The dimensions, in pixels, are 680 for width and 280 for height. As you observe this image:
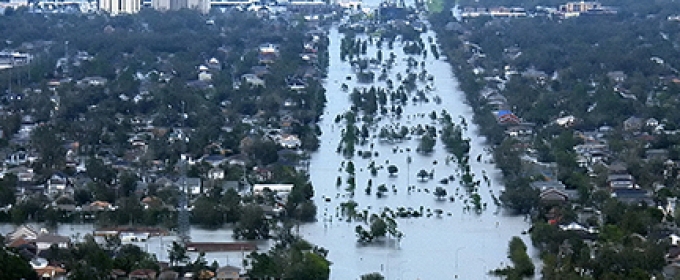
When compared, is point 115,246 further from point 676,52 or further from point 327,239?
point 676,52

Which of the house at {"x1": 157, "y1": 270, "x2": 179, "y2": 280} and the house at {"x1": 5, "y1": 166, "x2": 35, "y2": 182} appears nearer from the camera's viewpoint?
the house at {"x1": 157, "y1": 270, "x2": 179, "y2": 280}

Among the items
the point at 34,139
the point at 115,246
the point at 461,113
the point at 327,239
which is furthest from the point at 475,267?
the point at 461,113

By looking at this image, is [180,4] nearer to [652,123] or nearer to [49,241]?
[652,123]

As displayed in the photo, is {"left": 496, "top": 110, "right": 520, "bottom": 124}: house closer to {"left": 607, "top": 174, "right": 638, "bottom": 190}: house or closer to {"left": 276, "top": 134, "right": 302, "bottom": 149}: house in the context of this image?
{"left": 276, "top": 134, "right": 302, "bottom": 149}: house

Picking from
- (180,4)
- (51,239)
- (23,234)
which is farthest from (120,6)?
(51,239)

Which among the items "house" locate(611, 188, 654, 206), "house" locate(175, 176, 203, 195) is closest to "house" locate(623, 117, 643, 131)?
"house" locate(611, 188, 654, 206)

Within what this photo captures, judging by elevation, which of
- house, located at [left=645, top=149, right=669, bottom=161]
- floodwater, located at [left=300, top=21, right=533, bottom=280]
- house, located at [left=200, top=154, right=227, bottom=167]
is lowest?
floodwater, located at [left=300, top=21, right=533, bottom=280]

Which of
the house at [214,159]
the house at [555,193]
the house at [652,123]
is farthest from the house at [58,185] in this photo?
the house at [652,123]
